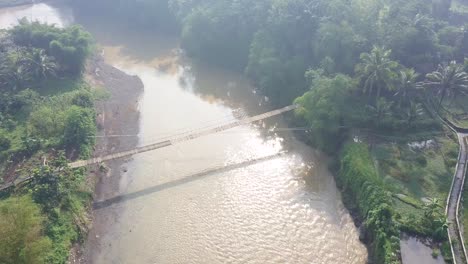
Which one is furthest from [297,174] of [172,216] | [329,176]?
[172,216]

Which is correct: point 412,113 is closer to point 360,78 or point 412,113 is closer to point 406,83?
point 406,83

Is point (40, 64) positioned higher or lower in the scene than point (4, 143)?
higher

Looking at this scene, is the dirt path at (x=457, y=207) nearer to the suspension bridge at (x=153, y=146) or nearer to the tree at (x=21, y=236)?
the suspension bridge at (x=153, y=146)

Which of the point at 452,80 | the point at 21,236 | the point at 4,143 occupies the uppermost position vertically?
the point at 4,143

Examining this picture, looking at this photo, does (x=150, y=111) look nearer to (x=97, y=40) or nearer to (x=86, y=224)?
(x=86, y=224)

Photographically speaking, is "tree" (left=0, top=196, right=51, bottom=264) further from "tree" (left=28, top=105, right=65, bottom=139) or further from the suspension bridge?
"tree" (left=28, top=105, right=65, bottom=139)

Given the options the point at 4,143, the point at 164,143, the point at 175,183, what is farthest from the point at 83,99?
the point at 175,183

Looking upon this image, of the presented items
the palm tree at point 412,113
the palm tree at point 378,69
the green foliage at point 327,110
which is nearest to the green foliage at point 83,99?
the green foliage at point 327,110
